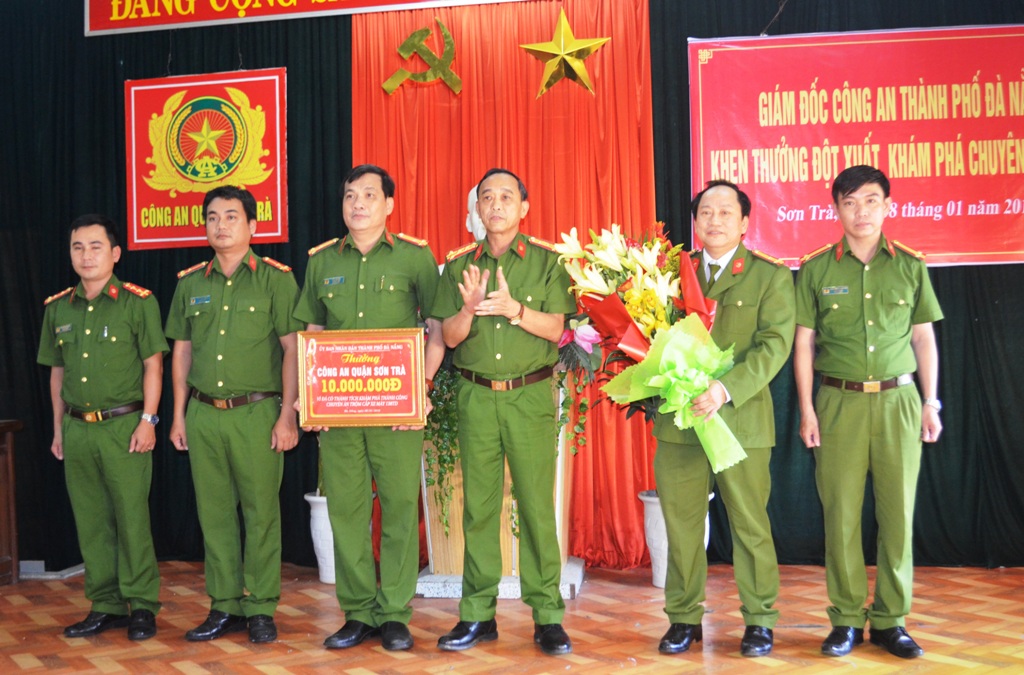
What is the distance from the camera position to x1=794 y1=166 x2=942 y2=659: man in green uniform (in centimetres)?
307

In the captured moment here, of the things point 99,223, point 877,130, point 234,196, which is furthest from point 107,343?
point 877,130

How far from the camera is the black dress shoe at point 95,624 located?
3.54 m

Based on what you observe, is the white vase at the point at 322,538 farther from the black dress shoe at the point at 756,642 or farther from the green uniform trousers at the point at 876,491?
the green uniform trousers at the point at 876,491

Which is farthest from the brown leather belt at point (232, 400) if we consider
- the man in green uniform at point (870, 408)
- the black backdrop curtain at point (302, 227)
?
the man in green uniform at point (870, 408)

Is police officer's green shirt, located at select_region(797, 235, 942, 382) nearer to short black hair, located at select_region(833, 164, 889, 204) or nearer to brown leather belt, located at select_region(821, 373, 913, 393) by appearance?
brown leather belt, located at select_region(821, 373, 913, 393)

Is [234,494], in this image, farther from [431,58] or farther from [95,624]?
[431,58]

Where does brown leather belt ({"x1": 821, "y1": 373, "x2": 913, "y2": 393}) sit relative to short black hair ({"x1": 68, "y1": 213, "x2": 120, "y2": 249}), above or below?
below

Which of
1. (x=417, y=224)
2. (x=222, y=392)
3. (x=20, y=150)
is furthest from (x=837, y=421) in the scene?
(x=20, y=150)

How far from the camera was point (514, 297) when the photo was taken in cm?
→ 322

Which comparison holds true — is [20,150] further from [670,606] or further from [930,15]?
[930,15]

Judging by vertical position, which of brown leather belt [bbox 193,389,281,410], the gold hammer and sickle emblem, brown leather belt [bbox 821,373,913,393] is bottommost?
brown leather belt [bbox 193,389,281,410]

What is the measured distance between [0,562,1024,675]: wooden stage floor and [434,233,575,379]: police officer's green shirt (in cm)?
100

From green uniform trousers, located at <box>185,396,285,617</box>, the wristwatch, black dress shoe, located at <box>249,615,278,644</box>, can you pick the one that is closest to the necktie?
the wristwatch

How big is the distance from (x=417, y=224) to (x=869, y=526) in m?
2.73
